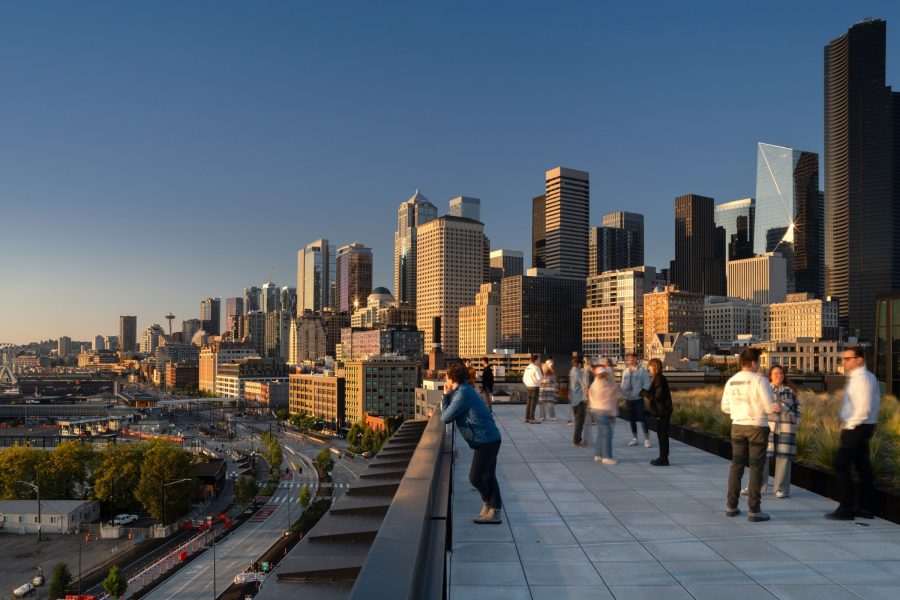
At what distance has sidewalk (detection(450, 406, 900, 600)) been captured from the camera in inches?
242

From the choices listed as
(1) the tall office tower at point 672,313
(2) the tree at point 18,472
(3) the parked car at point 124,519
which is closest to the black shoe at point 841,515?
(3) the parked car at point 124,519

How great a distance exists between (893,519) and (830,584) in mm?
3021

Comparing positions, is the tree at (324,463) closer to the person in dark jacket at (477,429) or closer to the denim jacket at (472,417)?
the person in dark jacket at (477,429)

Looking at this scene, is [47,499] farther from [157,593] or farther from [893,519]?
[893,519]

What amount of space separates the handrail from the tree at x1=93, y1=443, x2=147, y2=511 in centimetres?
6320

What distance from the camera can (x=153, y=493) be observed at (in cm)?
5800

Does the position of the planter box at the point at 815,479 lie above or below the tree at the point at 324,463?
above

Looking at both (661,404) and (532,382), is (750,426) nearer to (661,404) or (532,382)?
(661,404)

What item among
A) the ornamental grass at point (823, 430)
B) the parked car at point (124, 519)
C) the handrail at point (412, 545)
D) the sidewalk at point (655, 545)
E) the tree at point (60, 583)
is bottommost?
the parked car at point (124, 519)

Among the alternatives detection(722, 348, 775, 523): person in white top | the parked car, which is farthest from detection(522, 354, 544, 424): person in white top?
the parked car

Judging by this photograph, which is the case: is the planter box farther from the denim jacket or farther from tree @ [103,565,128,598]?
tree @ [103,565,128,598]

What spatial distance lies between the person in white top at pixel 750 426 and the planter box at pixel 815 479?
151 centimetres

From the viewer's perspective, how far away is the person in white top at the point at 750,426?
858cm

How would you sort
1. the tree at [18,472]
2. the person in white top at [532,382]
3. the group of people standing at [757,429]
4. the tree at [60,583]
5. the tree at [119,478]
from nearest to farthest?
the group of people standing at [757,429], the person in white top at [532,382], the tree at [60,583], the tree at [119,478], the tree at [18,472]
